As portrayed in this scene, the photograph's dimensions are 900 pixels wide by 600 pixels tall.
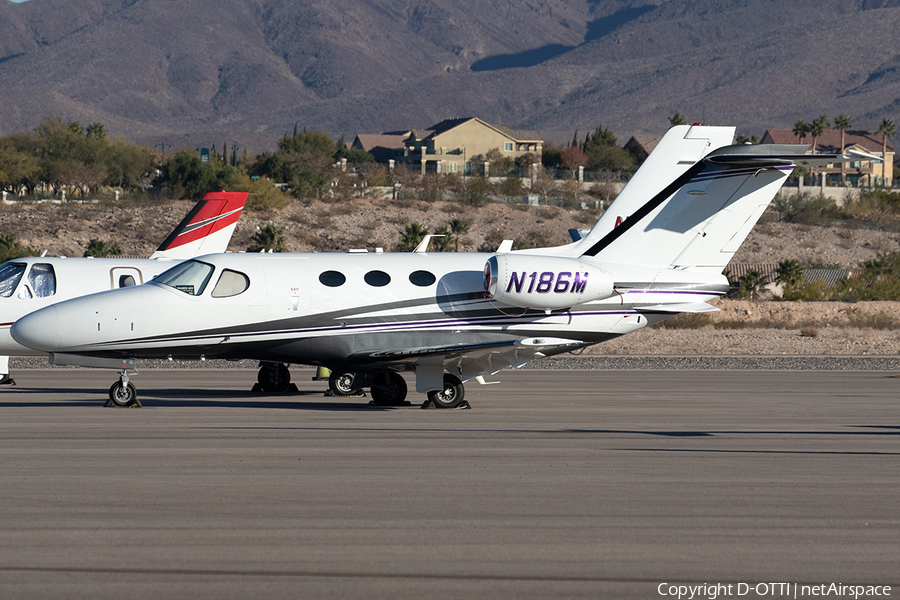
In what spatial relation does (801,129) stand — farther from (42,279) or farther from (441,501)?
(441,501)

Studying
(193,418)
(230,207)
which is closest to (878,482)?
(193,418)

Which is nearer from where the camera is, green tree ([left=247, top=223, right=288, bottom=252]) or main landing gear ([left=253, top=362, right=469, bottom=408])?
main landing gear ([left=253, top=362, right=469, bottom=408])

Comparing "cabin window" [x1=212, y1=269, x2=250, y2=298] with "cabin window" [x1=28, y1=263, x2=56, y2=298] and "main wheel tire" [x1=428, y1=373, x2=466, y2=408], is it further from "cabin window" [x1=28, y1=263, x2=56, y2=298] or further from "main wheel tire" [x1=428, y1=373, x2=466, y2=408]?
"cabin window" [x1=28, y1=263, x2=56, y2=298]

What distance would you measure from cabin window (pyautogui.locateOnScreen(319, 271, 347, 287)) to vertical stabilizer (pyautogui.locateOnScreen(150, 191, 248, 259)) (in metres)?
8.44

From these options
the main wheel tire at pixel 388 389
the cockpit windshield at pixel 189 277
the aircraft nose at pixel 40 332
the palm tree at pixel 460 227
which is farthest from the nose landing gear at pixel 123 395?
the palm tree at pixel 460 227

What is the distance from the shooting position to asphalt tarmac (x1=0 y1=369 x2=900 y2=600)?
7.17 meters

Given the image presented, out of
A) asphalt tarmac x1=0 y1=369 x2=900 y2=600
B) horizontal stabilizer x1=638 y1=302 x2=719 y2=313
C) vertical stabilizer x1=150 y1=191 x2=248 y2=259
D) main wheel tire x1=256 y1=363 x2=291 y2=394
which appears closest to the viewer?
asphalt tarmac x1=0 y1=369 x2=900 y2=600

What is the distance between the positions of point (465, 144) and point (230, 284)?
4661 inches

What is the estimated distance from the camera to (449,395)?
1758cm

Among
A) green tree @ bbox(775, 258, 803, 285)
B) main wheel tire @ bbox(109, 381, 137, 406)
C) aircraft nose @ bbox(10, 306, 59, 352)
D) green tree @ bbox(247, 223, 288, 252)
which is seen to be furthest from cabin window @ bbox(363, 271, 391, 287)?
green tree @ bbox(775, 258, 803, 285)

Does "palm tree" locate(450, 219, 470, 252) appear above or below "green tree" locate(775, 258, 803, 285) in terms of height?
above

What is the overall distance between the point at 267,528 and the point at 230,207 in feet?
60.6

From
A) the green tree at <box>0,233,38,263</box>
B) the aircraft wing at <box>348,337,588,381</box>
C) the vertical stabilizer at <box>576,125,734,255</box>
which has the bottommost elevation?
the aircraft wing at <box>348,337,588,381</box>

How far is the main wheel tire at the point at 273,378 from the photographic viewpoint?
2045cm
